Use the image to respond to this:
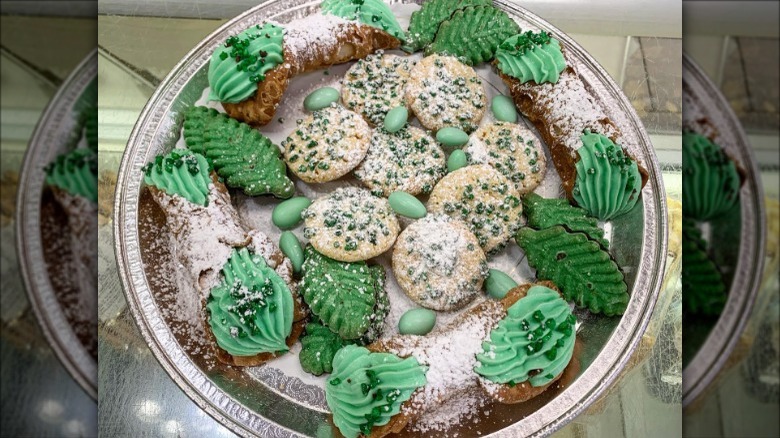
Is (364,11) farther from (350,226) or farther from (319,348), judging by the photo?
(319,348)

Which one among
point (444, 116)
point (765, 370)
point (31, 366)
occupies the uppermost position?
point (444, 116)

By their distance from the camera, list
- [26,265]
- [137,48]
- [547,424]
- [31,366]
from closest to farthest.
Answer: [547,424] → [137,48] → [26,265] → [31,366]

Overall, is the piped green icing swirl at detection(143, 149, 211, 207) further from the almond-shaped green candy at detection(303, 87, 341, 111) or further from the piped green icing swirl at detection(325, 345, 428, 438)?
the piped green icing swirl at detection(325, 345, 428, 438)

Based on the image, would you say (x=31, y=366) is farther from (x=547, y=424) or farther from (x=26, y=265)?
(x=547, y=424)

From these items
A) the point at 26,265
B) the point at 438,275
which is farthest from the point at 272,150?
the point at 26,265

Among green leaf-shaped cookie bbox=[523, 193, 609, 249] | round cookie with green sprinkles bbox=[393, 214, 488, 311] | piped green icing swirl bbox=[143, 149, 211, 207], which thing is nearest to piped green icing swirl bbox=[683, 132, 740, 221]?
green leaf-shaped cookie bbox=[523, 193, 609, 249]

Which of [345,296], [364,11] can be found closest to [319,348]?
[345,296]
